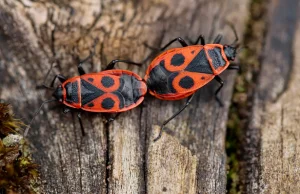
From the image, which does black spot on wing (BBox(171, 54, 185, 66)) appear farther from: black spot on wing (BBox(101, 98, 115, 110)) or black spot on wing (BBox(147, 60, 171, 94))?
black spot on wing (BBox(101, 98, 115, 110))

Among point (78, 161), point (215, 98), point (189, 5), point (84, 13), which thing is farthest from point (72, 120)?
point (189, 5)

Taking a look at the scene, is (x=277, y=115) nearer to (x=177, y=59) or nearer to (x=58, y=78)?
(x=177, y=59)

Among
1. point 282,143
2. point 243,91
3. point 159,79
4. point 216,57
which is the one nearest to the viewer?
point 282,143

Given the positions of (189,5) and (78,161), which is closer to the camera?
(78,161)

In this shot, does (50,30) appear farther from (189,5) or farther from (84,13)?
(189,5)

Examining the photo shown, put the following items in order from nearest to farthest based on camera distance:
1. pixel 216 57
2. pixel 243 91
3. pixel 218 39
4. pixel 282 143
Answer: pixel 282 143
pixel 216 57
pixel 243 91
pixel 218 39

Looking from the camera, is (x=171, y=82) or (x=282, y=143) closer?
(x=282, y=143)

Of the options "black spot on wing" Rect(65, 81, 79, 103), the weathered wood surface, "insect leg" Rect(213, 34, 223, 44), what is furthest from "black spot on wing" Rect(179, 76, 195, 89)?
"black spot on wing" Rect(65, 81, 79, 103)

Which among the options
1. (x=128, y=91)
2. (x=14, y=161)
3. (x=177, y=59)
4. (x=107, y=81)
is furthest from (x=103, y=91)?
(x=14, y=161)
